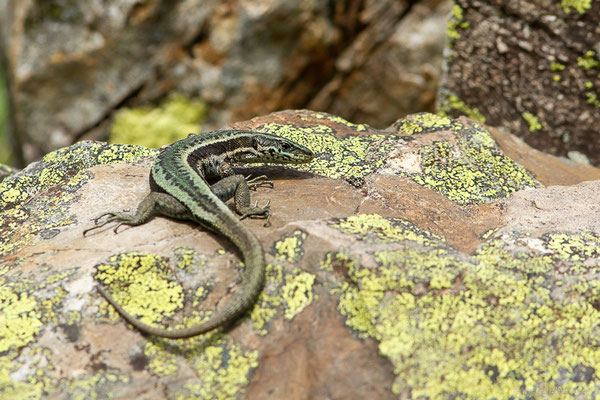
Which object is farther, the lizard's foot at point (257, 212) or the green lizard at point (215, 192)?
the lizard's foot at point (257, 212)

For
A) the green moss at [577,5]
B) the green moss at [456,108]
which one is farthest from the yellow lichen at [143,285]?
the green moss at [577,5]

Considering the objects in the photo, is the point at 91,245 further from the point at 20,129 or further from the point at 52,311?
the point at 20,129

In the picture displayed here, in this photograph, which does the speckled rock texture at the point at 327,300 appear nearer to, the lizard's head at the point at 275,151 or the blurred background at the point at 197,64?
the lizard's head at the point at 275,151

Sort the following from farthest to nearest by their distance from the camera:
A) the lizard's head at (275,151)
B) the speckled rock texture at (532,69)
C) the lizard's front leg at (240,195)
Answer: the speckled rock texture at (532,69) < the lizard's head at (275,151) < the lizard's front leg at (240,195)

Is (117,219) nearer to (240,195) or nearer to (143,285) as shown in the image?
(143,285)

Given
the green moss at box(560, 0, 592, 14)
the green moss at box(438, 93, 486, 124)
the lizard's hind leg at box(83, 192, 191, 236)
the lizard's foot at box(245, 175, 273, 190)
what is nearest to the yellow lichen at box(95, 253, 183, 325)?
the lizard's hind leg at box(83, 192, 191, 236)

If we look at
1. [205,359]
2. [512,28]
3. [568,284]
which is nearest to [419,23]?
[512,28]
